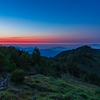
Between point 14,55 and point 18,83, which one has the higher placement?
point 14,55

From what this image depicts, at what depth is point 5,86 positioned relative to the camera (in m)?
9.18

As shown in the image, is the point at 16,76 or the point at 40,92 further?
the point at 16,76

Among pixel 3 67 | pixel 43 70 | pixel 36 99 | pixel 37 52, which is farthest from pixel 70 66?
pixel 36 99

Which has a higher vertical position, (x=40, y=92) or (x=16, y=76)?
(x=16, y=76)

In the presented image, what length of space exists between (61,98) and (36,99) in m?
2.88

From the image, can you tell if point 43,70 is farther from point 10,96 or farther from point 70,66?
point 70,66

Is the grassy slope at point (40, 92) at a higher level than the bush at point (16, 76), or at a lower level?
lower

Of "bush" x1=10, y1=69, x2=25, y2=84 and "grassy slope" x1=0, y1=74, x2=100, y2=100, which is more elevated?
"bush" x1=10, y1=69, x2=25, y2=84

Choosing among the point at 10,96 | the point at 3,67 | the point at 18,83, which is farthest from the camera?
the point at 3,67

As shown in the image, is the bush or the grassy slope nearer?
the grassy slope

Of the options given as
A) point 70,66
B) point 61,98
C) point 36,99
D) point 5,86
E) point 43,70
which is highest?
point 5,86

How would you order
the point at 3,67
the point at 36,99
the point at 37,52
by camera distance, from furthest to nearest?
1. the point at 37,52
2. the point at 3,67
3. the point at 36,99

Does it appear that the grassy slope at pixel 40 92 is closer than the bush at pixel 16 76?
Yes

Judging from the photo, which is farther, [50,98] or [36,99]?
[50,98]
